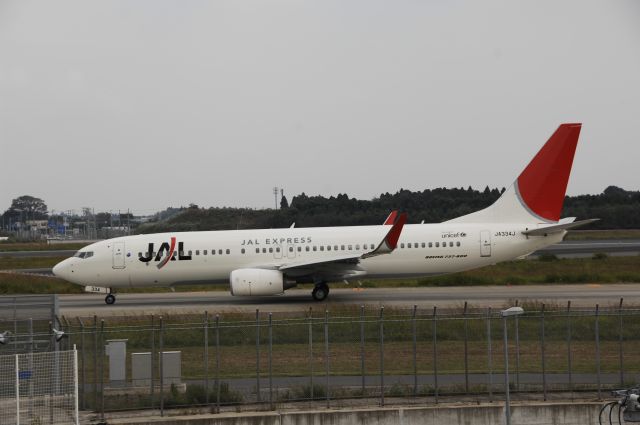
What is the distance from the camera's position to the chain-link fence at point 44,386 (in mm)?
14492

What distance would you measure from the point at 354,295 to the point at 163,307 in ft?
27.4

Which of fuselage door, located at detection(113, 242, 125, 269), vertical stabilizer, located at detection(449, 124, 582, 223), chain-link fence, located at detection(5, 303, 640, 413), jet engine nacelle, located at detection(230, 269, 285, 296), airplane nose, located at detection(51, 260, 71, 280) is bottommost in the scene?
chain-link fence, located at detection(5, 303, 640, 413)

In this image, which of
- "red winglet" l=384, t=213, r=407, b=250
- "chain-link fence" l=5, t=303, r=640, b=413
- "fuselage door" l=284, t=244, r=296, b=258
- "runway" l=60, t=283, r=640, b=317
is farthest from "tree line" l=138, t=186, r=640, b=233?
"chain-link fence" l=5, t=303, r=640, b=413

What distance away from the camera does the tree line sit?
6581 centimetres

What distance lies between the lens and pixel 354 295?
36344mm

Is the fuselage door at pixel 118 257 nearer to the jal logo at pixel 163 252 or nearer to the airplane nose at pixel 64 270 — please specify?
the jal logo at pixel 163 252

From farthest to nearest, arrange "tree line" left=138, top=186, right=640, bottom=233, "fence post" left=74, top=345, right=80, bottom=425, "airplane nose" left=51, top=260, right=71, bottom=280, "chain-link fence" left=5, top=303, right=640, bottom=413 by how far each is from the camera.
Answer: "tree line" left=138, top=186, right=640, bottom=233, "airplane nose" left=51, top=260, right=71, bottom=280, "chain-link fence" left=5, top=303, right=640, bottom=413, "fence post" left=74, top=345, right=80, bottom=425

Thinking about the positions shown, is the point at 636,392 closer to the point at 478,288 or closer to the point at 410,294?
the point at 410,294

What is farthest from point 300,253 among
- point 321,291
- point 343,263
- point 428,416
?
point 428,416

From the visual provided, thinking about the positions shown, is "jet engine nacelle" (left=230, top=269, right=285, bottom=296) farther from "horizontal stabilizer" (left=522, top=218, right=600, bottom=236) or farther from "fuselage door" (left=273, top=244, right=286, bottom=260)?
"horizontal stabilizer" (left=522, top=218, right=600, bottom=236)

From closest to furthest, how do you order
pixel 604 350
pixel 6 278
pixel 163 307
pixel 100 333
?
1. pixel 100 333
2. pixel 604 350
3. pixel 163 307
4. pixel 6 278

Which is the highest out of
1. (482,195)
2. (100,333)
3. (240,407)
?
(482,195)

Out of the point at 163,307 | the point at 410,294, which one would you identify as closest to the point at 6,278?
the point at 163,307

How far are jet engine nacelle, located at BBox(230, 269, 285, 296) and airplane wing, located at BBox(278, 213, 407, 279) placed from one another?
637 mm
